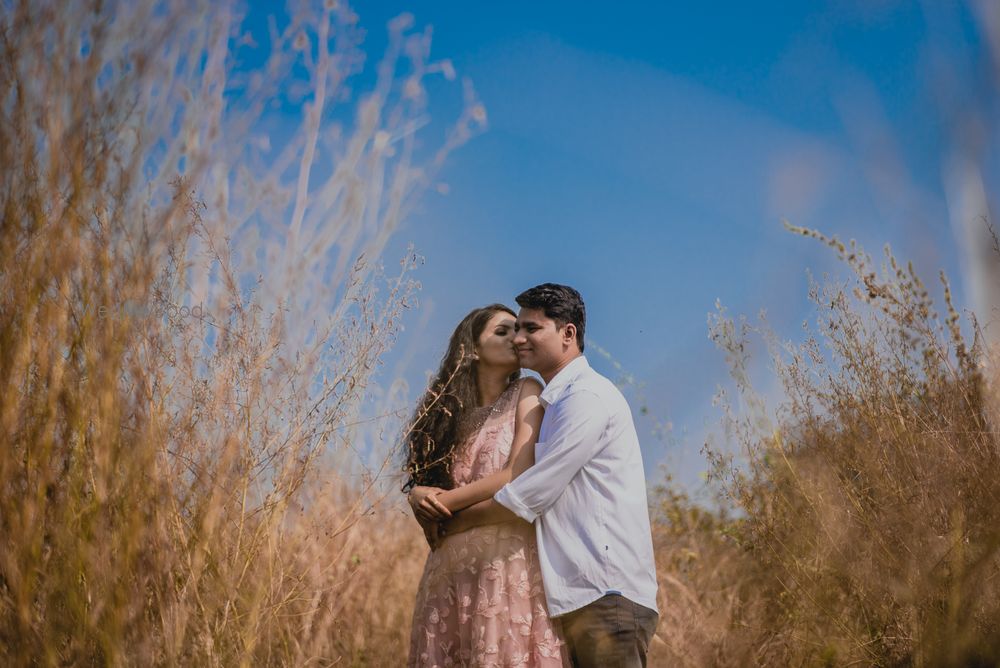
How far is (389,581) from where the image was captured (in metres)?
4.38

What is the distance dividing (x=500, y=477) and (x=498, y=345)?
0.64 meters

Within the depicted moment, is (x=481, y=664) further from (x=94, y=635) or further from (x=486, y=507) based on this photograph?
(x=94, y=635)

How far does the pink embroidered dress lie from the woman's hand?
0.08m

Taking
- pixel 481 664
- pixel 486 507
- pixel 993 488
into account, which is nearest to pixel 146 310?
pixel 486 507

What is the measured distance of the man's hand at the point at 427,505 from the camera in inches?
105

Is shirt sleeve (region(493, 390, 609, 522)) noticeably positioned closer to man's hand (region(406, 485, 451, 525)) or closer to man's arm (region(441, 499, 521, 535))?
man's arm (region(441, 499, 521, 535))

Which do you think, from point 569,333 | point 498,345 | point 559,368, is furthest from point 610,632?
point 498,345

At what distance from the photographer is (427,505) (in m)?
2.71

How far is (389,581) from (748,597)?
211 cm

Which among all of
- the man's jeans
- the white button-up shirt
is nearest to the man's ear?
the white button-up shirt

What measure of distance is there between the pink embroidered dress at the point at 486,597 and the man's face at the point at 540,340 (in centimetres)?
24

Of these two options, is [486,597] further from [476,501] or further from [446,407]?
[446,407]

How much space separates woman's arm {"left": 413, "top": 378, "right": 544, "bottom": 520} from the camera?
261 cm

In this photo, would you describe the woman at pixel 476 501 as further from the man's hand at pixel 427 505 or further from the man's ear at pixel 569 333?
the man's ear at pixel 569 333
